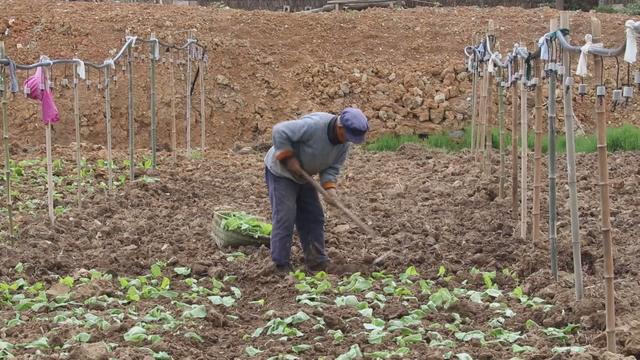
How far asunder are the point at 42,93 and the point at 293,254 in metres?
2.79

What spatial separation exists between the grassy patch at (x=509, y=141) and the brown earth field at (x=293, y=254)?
0.59 meters

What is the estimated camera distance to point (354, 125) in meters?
6.64

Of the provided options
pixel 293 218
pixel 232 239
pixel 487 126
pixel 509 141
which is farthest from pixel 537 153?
pixel 509 141

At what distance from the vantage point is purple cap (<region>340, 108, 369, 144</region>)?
6648 millimetres

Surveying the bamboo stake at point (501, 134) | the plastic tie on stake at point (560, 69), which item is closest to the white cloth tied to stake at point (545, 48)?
the plastic tie on stake at point (560, 69)

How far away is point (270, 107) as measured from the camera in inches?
734

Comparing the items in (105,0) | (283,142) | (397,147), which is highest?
(105,0)

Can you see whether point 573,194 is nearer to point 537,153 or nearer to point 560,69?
point 560,69

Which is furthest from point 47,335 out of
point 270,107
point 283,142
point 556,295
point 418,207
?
point 270,107

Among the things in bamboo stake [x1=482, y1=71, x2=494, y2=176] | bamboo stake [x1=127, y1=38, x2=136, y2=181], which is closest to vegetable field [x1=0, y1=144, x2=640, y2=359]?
bamboo stake [x1=482, y1=71, x2=494, y2=176]

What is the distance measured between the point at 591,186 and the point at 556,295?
15.8 feet

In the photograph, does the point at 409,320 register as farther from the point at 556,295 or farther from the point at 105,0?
→ the point at 105,0

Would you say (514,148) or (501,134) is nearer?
(514,148)

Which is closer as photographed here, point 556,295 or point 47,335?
point 47,335
